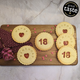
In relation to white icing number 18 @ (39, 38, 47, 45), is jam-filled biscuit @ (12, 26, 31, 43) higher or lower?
higher

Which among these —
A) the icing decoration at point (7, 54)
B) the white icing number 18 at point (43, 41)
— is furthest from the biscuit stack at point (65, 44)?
the icing decoration at point (7, 54)

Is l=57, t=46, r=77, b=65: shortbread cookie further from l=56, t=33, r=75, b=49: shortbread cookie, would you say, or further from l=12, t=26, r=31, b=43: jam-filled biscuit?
l=12, t=26, r=31, b=43: jam-filled biscuit

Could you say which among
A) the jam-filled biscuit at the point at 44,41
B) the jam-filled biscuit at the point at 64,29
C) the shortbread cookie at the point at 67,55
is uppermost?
the jam-filled biscuit at the point at 64,29

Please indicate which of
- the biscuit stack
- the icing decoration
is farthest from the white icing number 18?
the icing decoration

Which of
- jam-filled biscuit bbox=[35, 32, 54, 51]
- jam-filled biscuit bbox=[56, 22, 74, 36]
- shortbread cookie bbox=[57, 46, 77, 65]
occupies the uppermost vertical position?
jam-filled biscuit bbox=[56, 22, 74, 36]

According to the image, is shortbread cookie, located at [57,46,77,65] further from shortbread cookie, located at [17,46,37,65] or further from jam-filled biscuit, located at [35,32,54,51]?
shortbread cookie, located at [17,46,37,65]

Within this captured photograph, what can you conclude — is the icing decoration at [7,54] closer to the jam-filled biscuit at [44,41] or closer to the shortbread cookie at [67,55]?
the jam-filled biscuit at [44,41]

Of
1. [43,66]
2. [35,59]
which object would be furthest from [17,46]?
[43,66]

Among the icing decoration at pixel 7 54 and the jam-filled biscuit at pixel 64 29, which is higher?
the jam-filled biscuit at pixel 64 29
